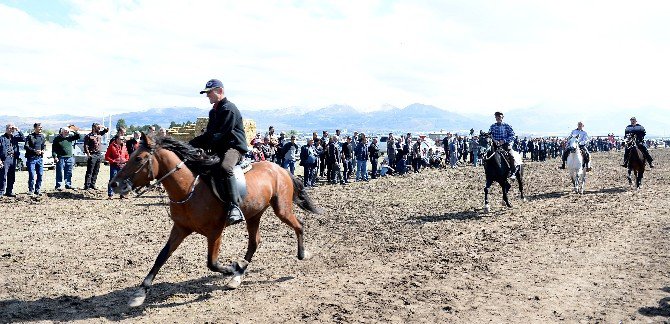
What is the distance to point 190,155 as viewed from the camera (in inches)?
271

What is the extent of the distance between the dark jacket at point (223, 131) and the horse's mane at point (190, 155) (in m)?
0.30

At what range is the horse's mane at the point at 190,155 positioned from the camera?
682 cm

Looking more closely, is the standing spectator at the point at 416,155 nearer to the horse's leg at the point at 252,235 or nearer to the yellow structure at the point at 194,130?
the yellow structure at the point at 194,130

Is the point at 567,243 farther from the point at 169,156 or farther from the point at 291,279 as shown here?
the point at 169,156

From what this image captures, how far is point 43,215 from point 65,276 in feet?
20.6

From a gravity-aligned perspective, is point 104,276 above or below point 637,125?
below

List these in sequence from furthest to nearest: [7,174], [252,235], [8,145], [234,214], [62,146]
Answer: [62,146] < [7,174] < [8,145] < [252,235] < [234,214]

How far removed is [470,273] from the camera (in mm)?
7902

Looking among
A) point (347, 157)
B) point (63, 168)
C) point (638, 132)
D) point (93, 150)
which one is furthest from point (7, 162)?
point (638, 132)

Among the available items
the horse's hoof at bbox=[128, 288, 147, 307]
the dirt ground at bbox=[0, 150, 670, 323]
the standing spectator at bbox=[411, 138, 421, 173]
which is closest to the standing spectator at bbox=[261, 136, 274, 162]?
the dirt ground at bbox=[0, 150, 670, 323]

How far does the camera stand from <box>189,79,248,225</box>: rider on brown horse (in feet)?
22.6

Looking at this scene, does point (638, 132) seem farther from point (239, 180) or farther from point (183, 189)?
point (183, 189)

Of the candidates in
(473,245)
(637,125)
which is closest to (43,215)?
(473,245)

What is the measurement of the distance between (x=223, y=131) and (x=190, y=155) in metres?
0.56
